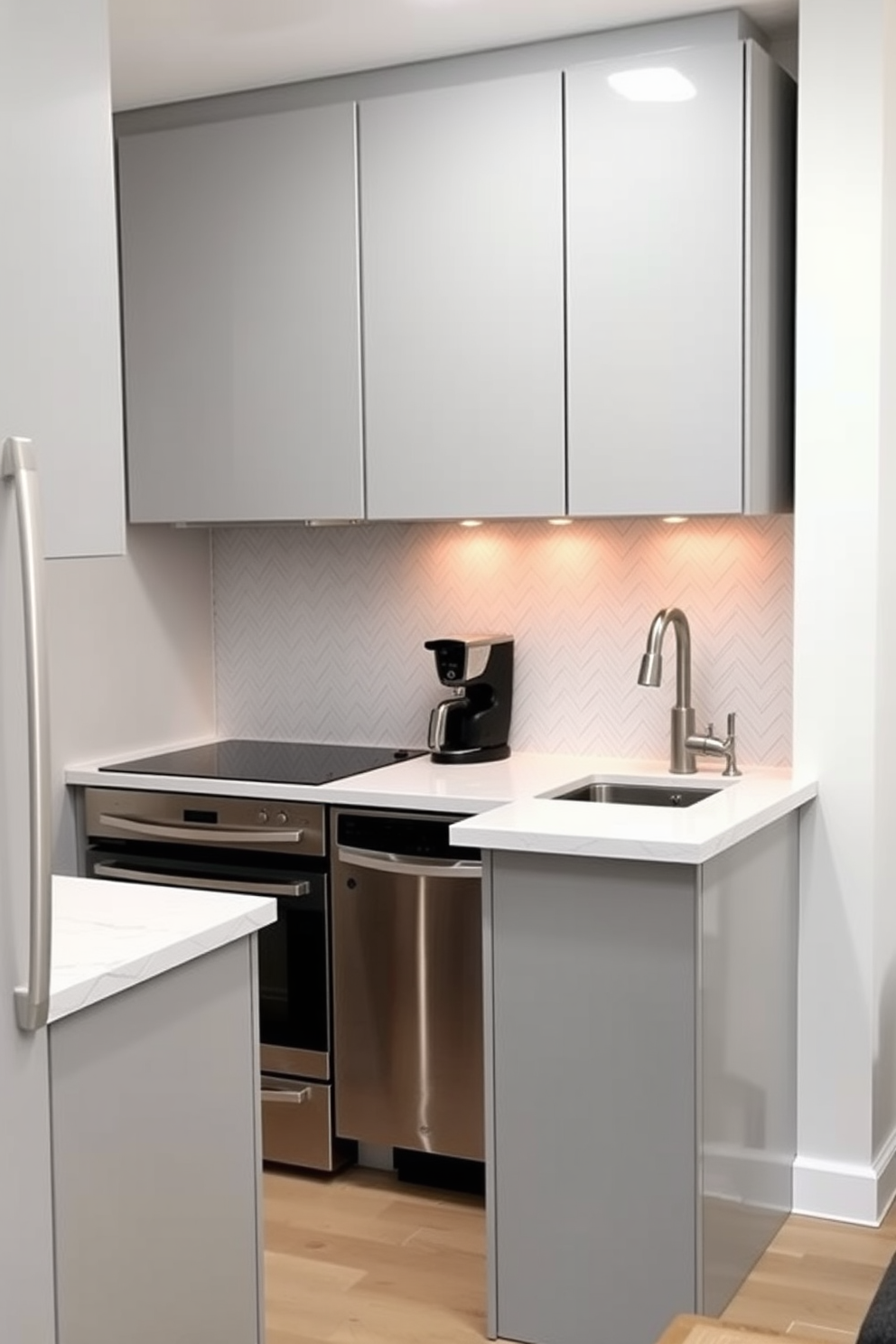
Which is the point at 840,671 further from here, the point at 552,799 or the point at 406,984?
the point at 406,984

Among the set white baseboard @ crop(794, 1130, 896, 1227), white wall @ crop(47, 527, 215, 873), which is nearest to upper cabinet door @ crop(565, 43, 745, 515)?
white wall @ crop(47, 527, 215, 873)

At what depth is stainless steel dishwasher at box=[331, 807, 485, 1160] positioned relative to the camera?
11.2ft

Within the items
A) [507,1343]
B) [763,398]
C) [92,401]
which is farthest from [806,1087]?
[92,401]

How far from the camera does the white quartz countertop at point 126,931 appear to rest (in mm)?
1867

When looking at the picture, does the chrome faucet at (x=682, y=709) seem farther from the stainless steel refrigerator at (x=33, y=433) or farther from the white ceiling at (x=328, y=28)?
the stainless steel refrigerator at (x=33, y=433)

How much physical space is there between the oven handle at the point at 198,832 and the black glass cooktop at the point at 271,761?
0.12 m

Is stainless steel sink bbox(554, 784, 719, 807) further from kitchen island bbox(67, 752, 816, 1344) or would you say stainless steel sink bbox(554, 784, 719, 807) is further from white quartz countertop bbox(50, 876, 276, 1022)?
white quartz countertop bbox(50, 876, 276, 1022)

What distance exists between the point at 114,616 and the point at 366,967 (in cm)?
117

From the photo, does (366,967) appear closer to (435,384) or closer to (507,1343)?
(507,1343)

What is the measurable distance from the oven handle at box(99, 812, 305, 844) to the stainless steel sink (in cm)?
64

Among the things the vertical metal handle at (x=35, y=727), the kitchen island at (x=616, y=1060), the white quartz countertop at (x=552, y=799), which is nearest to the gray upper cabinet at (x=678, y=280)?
the white quartz countertop at (x=552, y=799)

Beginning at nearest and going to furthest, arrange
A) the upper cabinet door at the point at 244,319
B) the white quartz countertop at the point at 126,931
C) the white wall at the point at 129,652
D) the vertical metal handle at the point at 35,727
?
the vertical metal handle at the point at 35,727 → the white quartz countertop at the point at 126,931 → the upper cabinet door at the point at 244,319 → the white wall at the point at 129,652

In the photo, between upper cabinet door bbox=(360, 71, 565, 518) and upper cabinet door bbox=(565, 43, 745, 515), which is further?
upper cabinet door bbox=(360, 71, 565, 518)

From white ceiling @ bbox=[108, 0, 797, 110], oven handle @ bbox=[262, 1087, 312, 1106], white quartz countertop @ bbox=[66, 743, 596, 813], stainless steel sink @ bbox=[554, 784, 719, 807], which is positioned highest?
white ceiling @ bbox=[108, 0, 797, 110]
